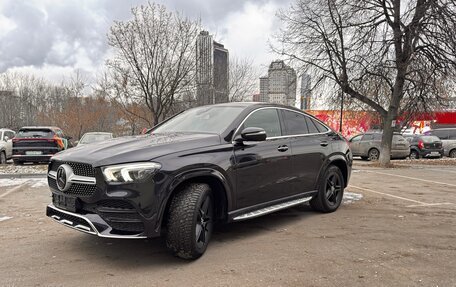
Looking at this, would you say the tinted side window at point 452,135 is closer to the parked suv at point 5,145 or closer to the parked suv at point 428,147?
the parked suv at point 428,147

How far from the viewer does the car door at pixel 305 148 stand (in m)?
5.56

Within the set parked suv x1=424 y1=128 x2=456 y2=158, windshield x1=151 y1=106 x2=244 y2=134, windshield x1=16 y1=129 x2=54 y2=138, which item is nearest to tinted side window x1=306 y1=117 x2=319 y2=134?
windshield x1=151 y1=106 x2=244 y2=134

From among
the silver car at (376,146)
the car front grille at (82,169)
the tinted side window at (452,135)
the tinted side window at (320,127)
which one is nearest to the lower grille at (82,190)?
the car front grille at (82,169)

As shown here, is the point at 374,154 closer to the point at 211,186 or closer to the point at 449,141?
the point at 449,141

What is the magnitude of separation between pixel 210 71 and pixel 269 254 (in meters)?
18.7

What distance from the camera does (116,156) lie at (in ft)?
12.4

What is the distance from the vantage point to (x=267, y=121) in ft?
17.5

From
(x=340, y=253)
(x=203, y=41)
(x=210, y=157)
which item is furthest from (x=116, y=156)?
(x=203, y=41)

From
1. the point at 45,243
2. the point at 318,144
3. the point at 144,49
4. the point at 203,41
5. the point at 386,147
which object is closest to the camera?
the point at 45,243

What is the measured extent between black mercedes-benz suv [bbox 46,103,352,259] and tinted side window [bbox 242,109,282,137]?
14mm

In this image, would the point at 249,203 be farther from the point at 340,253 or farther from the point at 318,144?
the point at 318,144

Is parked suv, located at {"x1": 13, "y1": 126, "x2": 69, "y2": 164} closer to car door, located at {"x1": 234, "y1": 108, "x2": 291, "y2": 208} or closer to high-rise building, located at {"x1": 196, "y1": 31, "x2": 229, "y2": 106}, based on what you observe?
high-rise building, located at {"x1": 196, "y1": 31, "x2": 229, "y2": 106}

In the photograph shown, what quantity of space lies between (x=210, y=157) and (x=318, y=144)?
7.99 feet

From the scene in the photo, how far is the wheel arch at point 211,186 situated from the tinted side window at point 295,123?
1617mm
